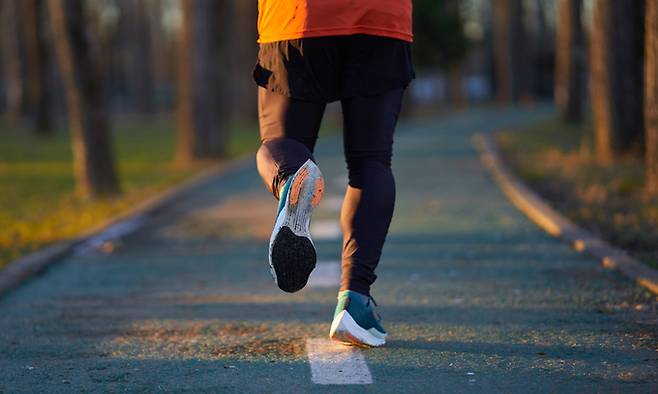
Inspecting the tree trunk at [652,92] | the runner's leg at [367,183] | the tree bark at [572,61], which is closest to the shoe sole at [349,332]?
the runner's leg at [367,183]

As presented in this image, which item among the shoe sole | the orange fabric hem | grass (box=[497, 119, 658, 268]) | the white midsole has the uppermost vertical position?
the orange fabric hem

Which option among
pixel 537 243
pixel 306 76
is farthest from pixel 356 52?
pixel 537 243

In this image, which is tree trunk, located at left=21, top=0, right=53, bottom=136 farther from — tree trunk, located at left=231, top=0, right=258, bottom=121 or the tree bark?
the tree bark

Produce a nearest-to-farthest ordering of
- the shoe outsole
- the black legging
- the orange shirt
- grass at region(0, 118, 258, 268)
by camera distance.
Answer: the shoe outsole → the orange shirt → the black legging → grass at region(0, 118, 258, 268)

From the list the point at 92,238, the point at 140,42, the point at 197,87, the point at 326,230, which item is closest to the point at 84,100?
the point at 92,238

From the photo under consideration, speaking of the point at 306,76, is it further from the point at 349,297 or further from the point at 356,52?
the point at 349,297

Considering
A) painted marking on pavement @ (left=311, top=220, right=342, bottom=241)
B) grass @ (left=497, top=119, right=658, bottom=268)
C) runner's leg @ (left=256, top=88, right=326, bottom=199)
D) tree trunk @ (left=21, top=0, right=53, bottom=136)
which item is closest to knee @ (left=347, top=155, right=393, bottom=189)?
runner's leg @ (left=256, top=88, right=326, bottom=199)

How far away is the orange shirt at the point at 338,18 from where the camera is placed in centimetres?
430

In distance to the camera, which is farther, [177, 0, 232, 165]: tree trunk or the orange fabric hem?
[177, 0, 232, 165]: tree trunk

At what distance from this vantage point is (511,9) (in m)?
56.7

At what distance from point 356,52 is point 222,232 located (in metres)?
5.08

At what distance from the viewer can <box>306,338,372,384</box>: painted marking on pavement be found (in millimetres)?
3951

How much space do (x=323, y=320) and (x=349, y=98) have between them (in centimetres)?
119

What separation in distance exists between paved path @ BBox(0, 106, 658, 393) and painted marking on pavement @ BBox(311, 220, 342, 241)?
0.04 m
